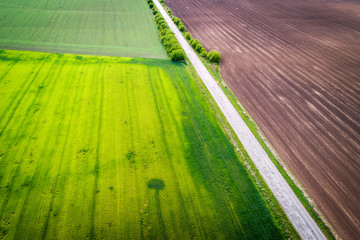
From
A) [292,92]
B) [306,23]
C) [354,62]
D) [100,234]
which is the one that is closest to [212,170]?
[100,234]

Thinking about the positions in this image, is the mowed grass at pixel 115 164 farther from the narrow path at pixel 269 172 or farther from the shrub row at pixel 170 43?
the shrub row at pixel 170 43

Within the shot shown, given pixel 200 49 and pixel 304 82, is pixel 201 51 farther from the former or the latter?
pixel 304 82

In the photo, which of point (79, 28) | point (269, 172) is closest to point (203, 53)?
point (269, 172)

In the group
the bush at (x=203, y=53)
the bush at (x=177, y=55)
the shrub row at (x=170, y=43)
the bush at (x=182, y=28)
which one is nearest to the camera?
the bush at (x=177, y=55)

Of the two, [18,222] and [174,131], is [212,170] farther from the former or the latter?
[18,222]

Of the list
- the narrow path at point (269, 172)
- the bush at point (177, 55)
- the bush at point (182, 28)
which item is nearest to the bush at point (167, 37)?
the bush at point (177, 55)

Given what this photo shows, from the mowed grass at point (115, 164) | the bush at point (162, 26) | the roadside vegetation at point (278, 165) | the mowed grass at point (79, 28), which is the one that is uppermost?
the bush at point (162, 26)
